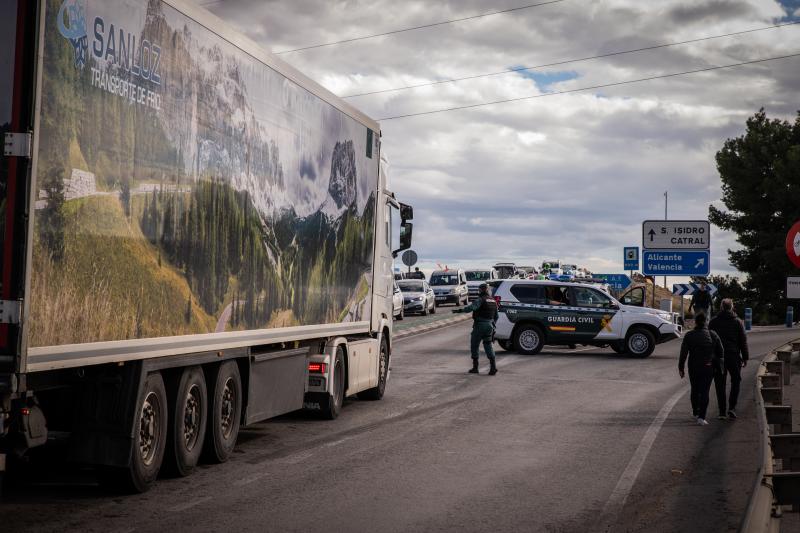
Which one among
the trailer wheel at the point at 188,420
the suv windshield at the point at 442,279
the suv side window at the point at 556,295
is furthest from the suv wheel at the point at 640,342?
the suv windshield at the point at 442,279

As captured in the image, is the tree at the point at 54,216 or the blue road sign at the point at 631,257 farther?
the blue road sign at the point at 631,257

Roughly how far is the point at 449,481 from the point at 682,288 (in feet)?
109

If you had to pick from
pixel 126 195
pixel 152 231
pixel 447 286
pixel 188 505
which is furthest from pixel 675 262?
pixel 126 195

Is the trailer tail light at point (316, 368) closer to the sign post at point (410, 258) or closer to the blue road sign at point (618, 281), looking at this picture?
the sign post at point (410, 258)

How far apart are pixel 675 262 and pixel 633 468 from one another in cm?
2493

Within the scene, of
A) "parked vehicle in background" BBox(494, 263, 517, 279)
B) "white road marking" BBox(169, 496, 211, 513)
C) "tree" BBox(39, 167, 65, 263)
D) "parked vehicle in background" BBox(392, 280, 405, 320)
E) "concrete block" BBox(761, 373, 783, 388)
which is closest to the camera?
"tree" BBox(39, 167, 65, 263)

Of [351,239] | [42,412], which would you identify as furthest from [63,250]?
[351,239]

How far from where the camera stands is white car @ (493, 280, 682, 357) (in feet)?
96.4

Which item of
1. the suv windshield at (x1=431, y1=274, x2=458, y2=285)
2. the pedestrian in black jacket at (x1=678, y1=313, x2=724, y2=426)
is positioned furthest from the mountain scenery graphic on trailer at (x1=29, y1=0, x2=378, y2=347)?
the suv windshield at (x1=431, y1=274, x2=458, y2=285)

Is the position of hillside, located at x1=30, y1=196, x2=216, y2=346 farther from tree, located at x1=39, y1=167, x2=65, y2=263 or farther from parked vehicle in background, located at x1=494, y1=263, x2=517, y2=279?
parked vehicle in background, located at x1=494, y1=263, x2=517, y2=279

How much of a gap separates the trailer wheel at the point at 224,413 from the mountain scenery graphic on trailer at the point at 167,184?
514mm

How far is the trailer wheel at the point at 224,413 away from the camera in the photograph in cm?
1064

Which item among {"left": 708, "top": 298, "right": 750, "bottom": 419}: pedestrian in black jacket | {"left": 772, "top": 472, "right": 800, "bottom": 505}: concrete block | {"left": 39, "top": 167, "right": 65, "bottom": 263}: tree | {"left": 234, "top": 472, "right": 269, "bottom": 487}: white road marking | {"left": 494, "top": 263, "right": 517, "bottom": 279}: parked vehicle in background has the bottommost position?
{"left": 234, "top": 472, "right": 269, "bottom": 487}: white road marking

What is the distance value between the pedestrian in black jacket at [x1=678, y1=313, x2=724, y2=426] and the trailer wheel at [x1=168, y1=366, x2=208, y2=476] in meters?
7.90
